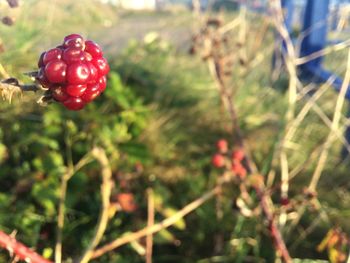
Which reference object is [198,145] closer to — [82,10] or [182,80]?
[182,80]

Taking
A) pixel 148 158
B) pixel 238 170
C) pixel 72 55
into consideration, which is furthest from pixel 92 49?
pixel 148 158

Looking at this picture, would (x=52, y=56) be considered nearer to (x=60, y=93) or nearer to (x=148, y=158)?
(x=60, y=93)

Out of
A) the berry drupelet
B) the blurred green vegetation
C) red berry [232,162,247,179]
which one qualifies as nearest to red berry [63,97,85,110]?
the berry drupelet

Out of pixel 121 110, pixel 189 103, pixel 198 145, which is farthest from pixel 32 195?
pixel 189 103

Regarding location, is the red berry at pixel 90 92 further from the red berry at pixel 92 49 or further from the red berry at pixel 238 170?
the red berry at pixel 238 170

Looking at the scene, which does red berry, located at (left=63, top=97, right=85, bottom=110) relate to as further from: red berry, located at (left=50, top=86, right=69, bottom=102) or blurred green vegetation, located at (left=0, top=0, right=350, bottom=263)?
blurred green vegetation, located at (left=0, top=0, right=350, bottom=263)

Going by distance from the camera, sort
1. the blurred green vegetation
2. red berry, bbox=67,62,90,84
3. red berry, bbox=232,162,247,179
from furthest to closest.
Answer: the blurred green vegetation < red berry, bbox=232,162,247,179 < red berry, bbox=67,62,90,84

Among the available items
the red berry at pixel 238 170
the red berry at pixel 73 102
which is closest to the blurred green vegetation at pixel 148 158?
the red berry at pixel 238 170
